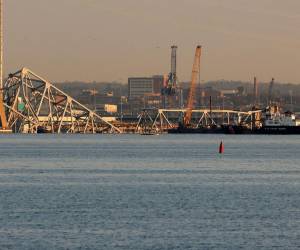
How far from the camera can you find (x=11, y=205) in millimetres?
50062

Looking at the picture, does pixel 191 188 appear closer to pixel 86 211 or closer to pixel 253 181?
pixel 253 181

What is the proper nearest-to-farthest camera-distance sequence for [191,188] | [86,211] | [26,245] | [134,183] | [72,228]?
[26,245]
[72,228]
[86,211]
[191,188]
[134,183]

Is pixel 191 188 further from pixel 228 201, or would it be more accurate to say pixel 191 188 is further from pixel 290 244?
pixel 290 244

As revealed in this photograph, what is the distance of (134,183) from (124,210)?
1800cm

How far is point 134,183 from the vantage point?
217 feet

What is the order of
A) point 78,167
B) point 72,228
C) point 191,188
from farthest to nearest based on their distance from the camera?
point 78,167 → point 191,188 → point 72,228

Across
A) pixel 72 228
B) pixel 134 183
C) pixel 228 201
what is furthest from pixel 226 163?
pixel 72 228

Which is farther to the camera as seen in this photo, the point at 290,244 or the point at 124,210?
the point at 124,210

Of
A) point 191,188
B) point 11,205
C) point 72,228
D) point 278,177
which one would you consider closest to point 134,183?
point 191,188

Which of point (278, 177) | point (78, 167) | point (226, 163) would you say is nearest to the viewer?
point (278, 177)

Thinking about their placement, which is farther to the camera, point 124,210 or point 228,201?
point 228,201

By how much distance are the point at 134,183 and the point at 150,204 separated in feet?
49.4

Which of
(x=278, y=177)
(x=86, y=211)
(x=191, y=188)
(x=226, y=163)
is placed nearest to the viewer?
(x=86, y=211)

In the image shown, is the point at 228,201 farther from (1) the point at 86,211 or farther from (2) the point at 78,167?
(2) the point at 78,167
